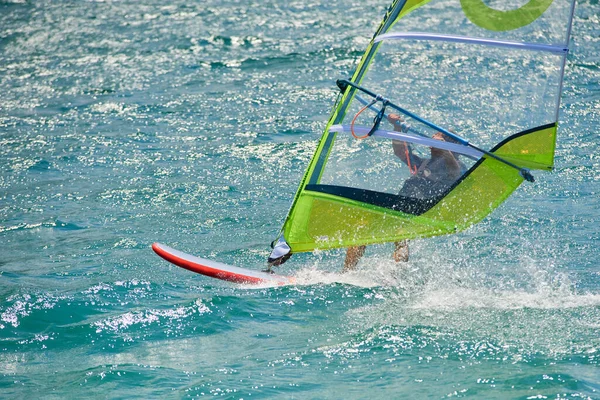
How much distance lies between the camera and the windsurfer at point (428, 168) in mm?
6477

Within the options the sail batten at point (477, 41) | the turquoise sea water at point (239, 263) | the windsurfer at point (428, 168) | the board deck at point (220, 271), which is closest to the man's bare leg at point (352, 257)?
the turquoise sea water at point (239, 263)

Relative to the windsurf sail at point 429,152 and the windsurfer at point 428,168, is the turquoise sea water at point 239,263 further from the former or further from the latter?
the windsurfer at point 428,168

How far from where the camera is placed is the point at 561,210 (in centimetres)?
850

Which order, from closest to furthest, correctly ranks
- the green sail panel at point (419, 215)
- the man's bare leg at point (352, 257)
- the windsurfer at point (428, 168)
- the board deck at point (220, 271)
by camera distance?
the green sail panel at point (419, 215) → the windsurfer at point (428, 168) → the board deck at point (220, 271) → the man's bare leg at point (352, 257)

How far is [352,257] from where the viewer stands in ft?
23.3

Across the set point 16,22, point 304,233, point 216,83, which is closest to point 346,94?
point 304,233

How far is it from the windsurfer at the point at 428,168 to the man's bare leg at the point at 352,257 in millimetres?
796

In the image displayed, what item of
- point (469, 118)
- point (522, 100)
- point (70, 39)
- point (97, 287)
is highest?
point (522, 100)

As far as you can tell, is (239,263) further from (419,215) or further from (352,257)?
(419,215)

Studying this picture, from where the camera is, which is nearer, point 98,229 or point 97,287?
point 97,287

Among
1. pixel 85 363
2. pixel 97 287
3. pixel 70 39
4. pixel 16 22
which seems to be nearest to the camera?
pixel 85 363


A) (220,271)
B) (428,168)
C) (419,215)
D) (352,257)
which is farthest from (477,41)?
(220,271)

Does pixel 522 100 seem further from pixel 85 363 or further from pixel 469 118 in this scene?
pixel 85 363

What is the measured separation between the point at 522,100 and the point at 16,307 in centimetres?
440
